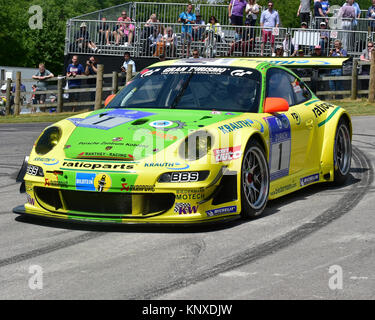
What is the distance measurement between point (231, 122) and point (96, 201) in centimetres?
144

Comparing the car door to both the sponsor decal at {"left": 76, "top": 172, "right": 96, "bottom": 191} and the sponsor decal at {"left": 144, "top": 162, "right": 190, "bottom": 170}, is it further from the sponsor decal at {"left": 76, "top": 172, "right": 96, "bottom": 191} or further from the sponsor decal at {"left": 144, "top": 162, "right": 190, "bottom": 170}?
the sponsor decal at {"left": 76, "top": 172, "right": 96, "bottom": 191}

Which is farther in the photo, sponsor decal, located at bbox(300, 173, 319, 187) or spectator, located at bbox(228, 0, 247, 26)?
spectator, located at bbox(228, 0, 247, 26)

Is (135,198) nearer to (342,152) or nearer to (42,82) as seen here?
(342,152)

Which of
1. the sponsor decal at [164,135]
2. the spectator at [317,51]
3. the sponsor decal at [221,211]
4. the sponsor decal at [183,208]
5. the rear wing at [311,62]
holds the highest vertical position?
the spectator at [317,51]

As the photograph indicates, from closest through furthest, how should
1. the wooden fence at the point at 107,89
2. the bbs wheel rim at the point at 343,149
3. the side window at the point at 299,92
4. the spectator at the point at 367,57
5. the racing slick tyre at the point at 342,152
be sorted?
the side window at the point at 299,92 < the racing slick tyre at the point at 342,152 < the bbs wheel rim at the point at 343,149 < the wooden fence at the point at 107,89 < the spectator at the point at 367,57

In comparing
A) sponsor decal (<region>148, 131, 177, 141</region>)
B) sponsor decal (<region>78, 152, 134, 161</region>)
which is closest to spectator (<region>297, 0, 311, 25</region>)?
sponsor decal (<region>148, 131, 177, 141</region>)

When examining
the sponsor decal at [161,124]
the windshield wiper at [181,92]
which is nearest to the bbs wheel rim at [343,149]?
the windshield wiper at [181,92]

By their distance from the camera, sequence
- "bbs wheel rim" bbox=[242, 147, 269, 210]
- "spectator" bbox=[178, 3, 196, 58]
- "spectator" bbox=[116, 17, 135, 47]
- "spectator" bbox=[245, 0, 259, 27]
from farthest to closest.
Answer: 1. "spectator" bbox=[116, 17, 135, 47]
2. "spectator" bbox=[178, 3, 196, 58]
3. "spectator" bbox=[245, 0, 259, 27]
4. "bbs wheel rim" bbox=[242, 147, 269, 210]

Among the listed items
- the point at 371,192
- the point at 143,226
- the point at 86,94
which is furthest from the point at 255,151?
the point at 86,94

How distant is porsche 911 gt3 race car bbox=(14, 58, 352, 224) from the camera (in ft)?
20.5

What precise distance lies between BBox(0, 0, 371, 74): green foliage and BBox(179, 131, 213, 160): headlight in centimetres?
6493

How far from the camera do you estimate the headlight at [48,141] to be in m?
6.77

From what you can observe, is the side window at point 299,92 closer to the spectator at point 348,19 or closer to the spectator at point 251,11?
the spectator at point 348,19

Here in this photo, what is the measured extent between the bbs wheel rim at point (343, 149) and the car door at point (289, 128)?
63 centimetres
